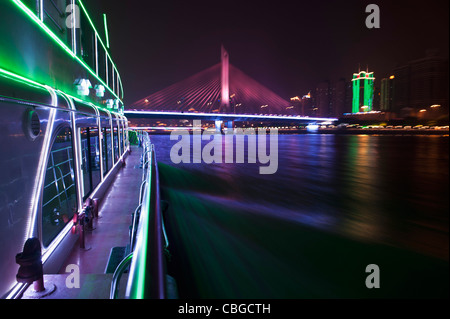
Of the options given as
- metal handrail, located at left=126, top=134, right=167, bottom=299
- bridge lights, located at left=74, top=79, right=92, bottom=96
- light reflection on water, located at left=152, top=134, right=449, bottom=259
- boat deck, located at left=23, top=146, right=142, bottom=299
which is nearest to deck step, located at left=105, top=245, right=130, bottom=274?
boat deck, located at left=23, top=146, right=142, bottom=299

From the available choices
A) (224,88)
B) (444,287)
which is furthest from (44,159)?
(224,88)

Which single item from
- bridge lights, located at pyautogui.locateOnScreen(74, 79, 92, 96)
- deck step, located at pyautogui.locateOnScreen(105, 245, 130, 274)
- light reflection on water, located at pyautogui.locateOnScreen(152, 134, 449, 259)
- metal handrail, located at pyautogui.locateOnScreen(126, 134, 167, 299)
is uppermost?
bridge lights, located at pyautogui.locateOnScreen(74, 79, 92, 96)

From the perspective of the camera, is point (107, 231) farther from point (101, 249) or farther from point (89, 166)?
point (89, 166)

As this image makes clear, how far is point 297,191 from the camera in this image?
959cm

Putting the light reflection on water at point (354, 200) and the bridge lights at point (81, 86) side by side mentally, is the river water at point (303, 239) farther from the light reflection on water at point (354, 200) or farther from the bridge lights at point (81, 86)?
the bridge lights at point (81, 86)

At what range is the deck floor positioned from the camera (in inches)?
114

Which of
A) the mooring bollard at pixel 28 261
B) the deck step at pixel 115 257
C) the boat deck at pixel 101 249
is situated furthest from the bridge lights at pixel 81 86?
the mooring bollard at pixel 28 261

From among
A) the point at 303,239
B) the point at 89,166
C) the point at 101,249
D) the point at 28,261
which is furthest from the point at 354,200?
the point at 28,261

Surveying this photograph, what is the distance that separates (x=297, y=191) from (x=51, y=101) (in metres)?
8.03

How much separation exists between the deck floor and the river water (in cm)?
82

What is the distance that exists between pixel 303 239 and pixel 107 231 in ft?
10.8

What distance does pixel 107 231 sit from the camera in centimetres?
367

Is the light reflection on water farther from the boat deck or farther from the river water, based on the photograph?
the boat deck
